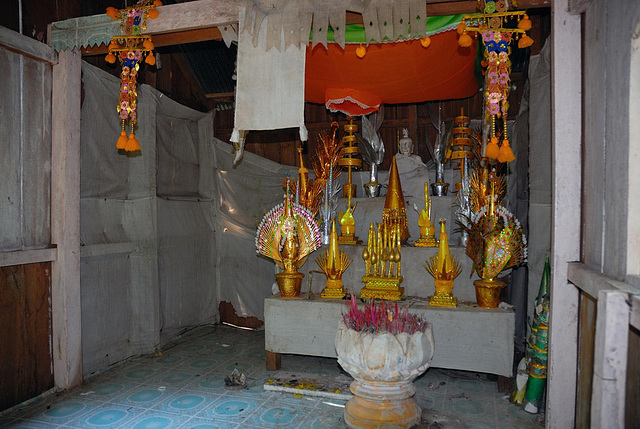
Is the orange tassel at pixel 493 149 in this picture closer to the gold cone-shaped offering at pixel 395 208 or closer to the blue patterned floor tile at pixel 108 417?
the gold cone-shaped offering at pixel 395 208

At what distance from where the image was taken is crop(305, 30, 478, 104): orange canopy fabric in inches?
136

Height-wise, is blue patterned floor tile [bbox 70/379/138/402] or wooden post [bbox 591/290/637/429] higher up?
wooden post [bbox 591/290/637/429]

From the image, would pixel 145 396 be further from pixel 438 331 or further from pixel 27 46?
pixel 27 46

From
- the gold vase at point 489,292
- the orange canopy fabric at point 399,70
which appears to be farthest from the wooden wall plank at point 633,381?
the orange canopy fabric at point 399,70

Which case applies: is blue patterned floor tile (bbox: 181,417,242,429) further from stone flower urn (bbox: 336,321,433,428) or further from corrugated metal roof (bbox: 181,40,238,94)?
corrugated metal roof (bbox: 181,40,238,94)

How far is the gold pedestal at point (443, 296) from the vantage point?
3879 mm

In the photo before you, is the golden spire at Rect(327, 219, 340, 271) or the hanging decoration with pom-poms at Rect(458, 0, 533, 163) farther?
the golden spire at Rect(327, 219, 340, 271)

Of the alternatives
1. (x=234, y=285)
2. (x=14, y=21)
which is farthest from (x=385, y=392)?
(x=14, y=21)

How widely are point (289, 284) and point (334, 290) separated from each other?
1.37 ft

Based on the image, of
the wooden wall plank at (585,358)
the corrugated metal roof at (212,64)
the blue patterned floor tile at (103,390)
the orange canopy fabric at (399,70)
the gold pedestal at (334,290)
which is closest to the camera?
the wooden wall plank at (585,358)

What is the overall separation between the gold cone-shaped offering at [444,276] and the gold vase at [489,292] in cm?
23

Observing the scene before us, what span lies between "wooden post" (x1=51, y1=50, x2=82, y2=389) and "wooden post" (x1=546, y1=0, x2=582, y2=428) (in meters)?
3.52

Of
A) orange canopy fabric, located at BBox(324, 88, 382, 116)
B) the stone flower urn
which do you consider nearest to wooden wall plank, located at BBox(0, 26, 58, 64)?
orange canopy fabric, located at BBox(324, 88, 382, 116)

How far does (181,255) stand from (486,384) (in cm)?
346
